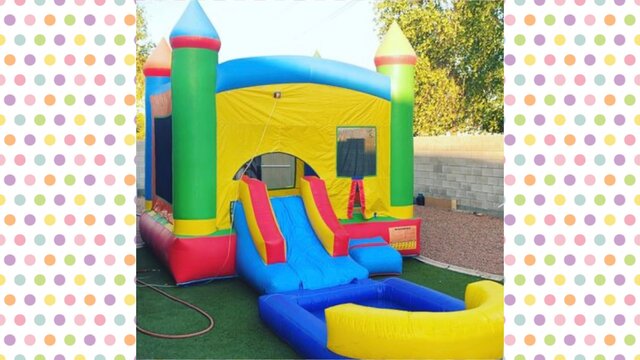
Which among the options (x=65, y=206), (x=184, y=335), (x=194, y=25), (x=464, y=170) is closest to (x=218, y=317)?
(x=184, y=335)

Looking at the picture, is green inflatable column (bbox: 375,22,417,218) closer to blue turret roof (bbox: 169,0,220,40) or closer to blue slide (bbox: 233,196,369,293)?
blue slide (bbox: 233,196,369,293)

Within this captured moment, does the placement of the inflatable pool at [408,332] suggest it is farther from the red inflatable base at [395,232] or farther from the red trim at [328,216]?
the red inflatable base at [395,232]

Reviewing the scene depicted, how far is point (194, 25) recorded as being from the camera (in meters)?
5.20

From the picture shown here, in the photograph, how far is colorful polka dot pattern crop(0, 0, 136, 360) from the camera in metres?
1.27

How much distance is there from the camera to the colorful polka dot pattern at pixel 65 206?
1.27 meters

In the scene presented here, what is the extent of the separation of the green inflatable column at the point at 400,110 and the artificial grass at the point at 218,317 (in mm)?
995

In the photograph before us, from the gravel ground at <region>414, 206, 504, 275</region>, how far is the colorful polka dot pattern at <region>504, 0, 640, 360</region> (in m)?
4.61

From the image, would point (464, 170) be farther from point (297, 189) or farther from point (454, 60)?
point (454, 60)

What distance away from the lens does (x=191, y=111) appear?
17.1 ft

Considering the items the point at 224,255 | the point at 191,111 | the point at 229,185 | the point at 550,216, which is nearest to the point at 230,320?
the point at 224,255

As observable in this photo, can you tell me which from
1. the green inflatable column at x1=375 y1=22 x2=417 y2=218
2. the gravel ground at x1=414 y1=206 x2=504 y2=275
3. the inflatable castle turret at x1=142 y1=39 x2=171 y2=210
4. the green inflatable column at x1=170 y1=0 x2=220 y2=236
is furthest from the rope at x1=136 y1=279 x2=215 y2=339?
the inflatable castle turret at x1=142 y1=39 x2=171 y2=210

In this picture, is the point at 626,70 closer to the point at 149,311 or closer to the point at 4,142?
the point at 4,142

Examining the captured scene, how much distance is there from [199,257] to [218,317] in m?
1.04

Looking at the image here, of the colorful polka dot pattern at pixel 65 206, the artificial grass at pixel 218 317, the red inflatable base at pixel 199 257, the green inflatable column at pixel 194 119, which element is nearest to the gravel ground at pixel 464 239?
the artificial grass at pixel 218 317
